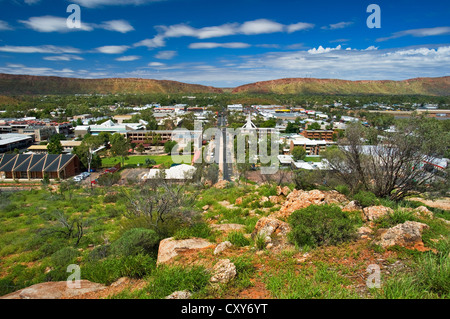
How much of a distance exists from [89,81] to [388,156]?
206287 mm

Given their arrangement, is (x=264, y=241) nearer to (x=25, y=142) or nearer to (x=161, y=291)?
(x=161, y=291)

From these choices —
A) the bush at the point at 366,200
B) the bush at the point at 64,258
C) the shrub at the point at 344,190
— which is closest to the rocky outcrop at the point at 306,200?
the bush at the point at 366,200

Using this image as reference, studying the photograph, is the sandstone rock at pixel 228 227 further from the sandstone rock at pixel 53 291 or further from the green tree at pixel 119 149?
the green tree at pixel 119 149

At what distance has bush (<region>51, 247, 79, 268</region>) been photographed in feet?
27.0

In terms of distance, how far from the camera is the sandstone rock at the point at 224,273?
4.30 metres

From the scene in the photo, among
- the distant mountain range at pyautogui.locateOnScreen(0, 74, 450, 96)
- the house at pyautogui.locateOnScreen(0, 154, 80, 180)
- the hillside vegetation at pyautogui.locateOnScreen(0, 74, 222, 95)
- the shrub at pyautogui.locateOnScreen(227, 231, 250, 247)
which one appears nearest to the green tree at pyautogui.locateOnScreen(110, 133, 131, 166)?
the house at pyautogui.locateOnScreen(0, 154, 80, 180)

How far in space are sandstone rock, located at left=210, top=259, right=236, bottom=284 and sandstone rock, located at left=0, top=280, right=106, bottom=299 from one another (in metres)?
2.21

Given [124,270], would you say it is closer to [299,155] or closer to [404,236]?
[404,236]

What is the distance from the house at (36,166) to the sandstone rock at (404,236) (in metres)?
30.8

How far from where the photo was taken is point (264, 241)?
596 centimetres

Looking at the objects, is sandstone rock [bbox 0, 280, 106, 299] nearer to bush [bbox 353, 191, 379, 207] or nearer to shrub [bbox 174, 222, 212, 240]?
shrub [bbox 174, 222, 212, 240]

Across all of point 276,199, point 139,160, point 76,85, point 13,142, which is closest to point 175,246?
point 276,199

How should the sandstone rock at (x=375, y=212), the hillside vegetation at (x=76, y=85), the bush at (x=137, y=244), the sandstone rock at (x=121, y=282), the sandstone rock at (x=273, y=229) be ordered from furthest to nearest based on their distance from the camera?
the hillside vegetation at (x=76, y=85) → the sandstone rock at (x=375, y=212) → the sandstone rock at (x=273, y=229) → the bush at (x=137, y=244) → the sandstone rock at (x=121, y=282)

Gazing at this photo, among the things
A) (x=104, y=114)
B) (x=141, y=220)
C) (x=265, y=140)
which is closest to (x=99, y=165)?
(x=265, y=140)
